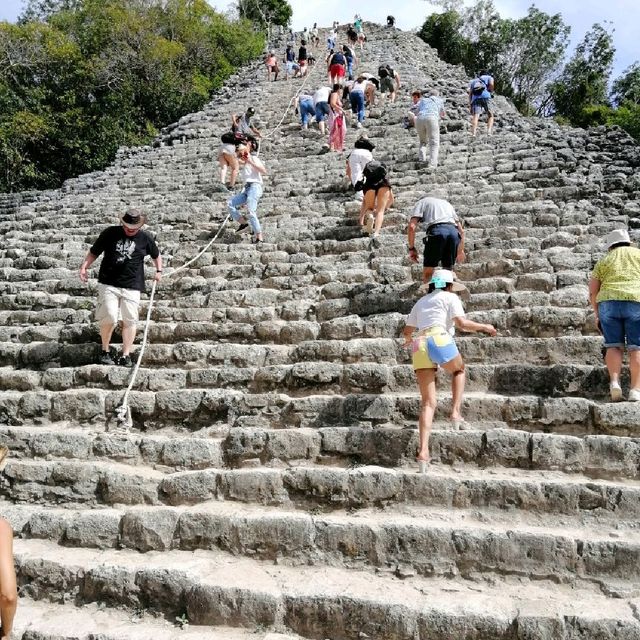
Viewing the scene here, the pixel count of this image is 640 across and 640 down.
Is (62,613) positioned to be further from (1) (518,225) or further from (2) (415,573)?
(1) (518,225)

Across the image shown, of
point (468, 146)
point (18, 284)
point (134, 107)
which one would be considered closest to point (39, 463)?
point (18, 284)

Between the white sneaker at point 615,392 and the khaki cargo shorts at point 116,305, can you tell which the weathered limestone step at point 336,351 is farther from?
the white sneaker at point 615,392

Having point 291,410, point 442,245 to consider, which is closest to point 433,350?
point 291,410

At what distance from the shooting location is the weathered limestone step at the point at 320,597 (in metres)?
2.70

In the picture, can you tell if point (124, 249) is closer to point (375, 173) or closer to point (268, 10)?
point (375, 173)

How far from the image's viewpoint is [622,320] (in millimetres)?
4082

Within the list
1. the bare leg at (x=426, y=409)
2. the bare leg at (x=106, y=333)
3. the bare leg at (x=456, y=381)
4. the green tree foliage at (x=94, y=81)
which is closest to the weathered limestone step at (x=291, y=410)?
the bare leg at (x=456, y=381)

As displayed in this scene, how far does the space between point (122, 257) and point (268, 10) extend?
128 feet

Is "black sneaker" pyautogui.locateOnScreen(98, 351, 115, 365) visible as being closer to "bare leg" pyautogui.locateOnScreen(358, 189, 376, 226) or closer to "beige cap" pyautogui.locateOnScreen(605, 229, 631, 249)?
"bare leg" pyautogui.locateOnScreen(358, 189, 376, 226)

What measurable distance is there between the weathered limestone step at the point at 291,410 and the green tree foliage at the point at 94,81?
781 inches

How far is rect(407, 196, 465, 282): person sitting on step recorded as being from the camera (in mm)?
5270

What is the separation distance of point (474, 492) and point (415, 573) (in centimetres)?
61

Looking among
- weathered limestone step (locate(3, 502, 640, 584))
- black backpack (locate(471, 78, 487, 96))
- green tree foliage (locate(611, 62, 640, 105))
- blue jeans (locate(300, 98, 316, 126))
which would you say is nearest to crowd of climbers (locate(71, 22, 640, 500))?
weathered limestone step (locate(3, 502, 640, 584))

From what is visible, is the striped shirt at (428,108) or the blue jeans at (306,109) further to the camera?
the blue jeans at (306,109)
